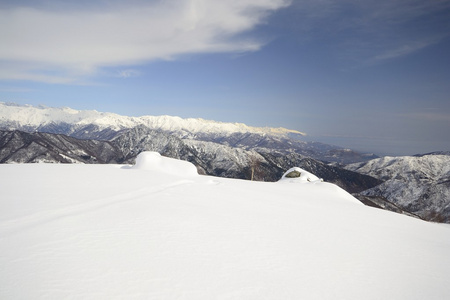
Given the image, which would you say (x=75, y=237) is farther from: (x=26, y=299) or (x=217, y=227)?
(x=217, y=227)

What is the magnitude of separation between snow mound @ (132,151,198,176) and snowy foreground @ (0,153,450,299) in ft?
34.5

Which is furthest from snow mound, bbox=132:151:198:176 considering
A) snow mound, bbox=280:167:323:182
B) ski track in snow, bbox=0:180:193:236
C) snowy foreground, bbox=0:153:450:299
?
snow mound, bbox=280:167:323:182

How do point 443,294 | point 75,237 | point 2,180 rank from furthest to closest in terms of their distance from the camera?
point 2,180, point 75,237, point 443,294

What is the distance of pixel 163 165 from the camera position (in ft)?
87.8

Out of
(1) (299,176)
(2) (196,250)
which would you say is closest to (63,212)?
(2) (196,250)

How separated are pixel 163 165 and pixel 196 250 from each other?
19574mm

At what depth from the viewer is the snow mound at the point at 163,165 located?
1024 inches

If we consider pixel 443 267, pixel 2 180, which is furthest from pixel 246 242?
pixel 2 180

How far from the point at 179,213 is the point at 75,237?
4776mm

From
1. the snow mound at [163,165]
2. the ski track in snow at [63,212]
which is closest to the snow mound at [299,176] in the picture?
the snow mound at [163,165]

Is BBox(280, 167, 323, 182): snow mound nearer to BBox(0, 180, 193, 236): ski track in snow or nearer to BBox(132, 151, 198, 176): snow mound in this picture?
BBox(132, 151, 198, 176): snow mound

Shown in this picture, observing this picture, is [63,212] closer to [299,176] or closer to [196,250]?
[196,250]

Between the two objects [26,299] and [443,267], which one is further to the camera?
[443,267]

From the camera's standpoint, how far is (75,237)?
327 inches
